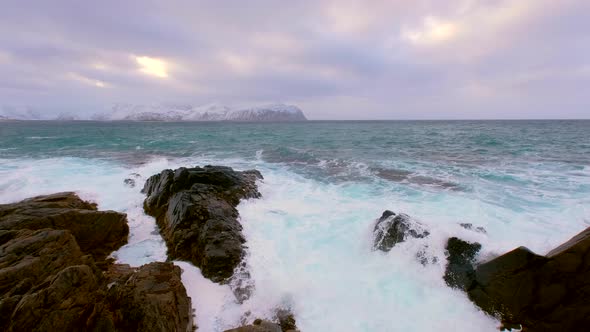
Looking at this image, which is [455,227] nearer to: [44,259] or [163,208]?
[44,259]

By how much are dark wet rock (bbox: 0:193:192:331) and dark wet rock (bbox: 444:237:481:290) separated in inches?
253

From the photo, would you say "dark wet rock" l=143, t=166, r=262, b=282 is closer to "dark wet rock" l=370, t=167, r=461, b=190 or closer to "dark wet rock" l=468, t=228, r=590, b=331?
"dark wet rock" l=468, t=228, r=590, b=331

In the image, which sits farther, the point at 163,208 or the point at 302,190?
the point at 302,190

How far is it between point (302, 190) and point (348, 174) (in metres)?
4.90

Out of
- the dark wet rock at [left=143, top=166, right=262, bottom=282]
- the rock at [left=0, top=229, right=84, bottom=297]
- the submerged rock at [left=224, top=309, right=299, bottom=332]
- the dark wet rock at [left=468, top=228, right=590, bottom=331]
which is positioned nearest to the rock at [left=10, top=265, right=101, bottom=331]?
the rock at [left=0, top=229, right=84, bottom=297]

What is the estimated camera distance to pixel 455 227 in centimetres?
791

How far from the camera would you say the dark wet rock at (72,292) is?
14.4 feet

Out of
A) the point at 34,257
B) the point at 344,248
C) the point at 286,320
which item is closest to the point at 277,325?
the point at 286,320

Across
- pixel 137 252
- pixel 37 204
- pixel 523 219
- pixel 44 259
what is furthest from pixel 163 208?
pixel 523 219

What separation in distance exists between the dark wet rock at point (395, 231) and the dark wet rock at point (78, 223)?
8.62 meters

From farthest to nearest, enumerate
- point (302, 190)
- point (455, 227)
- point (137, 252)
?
point (302, 190)
point (137, 252)
point (455, 227)

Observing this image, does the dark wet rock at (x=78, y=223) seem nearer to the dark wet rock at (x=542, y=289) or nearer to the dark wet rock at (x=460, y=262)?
the dark wet rock at (x=460, y=262)

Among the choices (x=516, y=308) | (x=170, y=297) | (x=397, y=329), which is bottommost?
(x=397, y=329)

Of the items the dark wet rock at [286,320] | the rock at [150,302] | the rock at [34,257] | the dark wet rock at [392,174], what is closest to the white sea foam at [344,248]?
the dark wet rock at [286,320]
